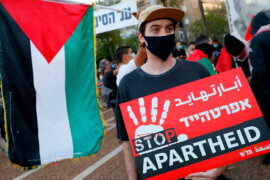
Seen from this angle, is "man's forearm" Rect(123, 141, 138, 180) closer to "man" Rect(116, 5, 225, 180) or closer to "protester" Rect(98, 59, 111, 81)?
"man" Rect(116, 5, 225, 180)

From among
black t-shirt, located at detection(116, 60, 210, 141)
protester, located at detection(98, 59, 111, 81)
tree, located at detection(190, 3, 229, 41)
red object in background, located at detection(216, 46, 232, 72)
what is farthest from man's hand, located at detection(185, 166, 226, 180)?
tree, located at detection(190, 3, 229, 41)

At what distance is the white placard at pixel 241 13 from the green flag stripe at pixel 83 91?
4.01 meters

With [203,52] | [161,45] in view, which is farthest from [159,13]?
[203,52]

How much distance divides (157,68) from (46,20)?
1.36 metres

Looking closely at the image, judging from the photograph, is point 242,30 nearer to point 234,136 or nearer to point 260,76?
point 260,76

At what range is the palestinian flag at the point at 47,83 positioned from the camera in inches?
79.8

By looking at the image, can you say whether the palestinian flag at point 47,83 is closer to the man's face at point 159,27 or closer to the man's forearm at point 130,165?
the man's forearm at point 130,165

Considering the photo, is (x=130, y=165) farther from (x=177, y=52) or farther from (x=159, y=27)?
(x=177, y=52)

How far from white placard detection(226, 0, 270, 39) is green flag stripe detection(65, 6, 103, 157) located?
4.01 metres

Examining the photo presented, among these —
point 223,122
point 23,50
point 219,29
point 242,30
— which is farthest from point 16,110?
point 219,29

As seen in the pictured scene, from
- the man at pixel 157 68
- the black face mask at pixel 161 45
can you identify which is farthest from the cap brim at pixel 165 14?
the black face mask at pixel 161 45

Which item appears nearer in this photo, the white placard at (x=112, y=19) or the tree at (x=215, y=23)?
the white placard at (x=112, y=19)

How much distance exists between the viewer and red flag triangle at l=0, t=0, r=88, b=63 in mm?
2117

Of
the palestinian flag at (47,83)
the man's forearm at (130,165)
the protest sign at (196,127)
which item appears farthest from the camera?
the palestinian flag at (47,83)
